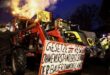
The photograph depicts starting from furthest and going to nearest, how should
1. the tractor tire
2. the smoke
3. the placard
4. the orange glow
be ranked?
the smoke
the orange glow
the tractor tire
the placard

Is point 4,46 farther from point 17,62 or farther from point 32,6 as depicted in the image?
point 32,6

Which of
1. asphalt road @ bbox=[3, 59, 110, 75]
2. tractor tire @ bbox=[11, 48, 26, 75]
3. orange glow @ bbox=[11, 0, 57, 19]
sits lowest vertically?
asphalt road @ bbox=[3, 59, 110, 75]

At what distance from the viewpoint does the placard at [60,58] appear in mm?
9164

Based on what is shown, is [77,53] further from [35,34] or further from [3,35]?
[3,35]

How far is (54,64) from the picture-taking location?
32.1ft

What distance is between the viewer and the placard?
361 inches

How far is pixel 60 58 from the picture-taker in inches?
402

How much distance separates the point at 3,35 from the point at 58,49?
5.61ft

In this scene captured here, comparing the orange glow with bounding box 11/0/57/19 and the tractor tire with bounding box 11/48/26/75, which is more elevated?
the orange glow with bounding box 11/0/57/19

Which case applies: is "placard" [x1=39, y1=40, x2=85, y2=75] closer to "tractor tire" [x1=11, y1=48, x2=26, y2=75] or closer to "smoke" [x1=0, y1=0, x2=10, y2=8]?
"tractor tire" [x1=11, y1=48, x2=26, y2=75]

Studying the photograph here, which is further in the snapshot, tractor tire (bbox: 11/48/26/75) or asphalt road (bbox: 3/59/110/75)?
asphalt road (bbox: 3/59/110/75)

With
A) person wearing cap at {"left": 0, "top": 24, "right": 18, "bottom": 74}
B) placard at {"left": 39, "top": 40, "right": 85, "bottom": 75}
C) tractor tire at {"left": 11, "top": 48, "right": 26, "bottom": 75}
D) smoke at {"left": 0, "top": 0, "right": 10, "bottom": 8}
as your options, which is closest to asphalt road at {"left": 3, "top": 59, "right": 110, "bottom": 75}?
placard at {"left": 39, "top": 40, "right": 85, "bottom": 75}

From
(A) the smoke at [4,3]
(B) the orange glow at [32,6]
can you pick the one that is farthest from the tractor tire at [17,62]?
(A) the smoke at [4,3]

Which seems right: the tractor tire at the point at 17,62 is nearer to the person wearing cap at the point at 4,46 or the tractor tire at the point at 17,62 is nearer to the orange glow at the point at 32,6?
the person wearing cap at the point at 4,46
